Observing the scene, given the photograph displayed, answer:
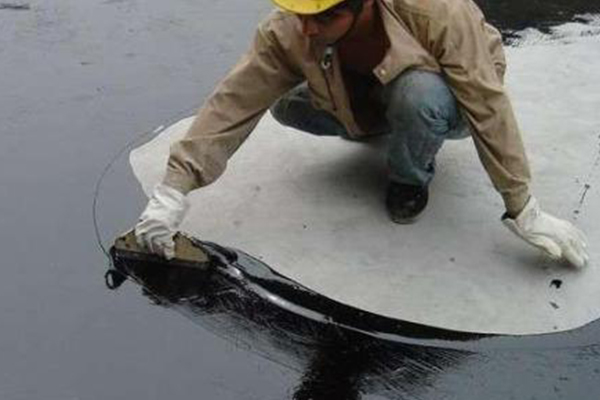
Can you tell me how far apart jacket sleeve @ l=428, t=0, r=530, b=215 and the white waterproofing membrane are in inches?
11.1

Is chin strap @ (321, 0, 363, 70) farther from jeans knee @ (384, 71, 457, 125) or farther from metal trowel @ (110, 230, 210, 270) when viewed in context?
metal trowel @ (110, 230, 210, 270)

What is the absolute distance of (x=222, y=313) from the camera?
2.65m

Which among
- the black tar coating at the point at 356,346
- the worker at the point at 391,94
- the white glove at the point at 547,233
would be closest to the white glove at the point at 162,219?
the worker at the point at 391,94

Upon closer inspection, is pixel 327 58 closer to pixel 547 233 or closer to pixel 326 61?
pixel 326 61

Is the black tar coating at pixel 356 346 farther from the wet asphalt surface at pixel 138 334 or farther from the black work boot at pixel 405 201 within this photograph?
the black work boot at pixel 405 201

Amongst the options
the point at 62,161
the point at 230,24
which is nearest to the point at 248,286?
the point at 62,161

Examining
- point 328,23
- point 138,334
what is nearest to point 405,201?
point 328,23

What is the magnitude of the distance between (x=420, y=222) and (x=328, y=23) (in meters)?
0.77

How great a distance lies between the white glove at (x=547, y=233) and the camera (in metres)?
2.69

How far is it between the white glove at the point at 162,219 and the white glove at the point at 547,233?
100 cm

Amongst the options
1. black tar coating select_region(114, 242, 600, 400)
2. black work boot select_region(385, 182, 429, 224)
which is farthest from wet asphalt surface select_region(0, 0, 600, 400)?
black work boot select_region(385, 182, 429, 224)

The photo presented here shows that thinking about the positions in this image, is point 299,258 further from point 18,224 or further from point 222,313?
point 18,224

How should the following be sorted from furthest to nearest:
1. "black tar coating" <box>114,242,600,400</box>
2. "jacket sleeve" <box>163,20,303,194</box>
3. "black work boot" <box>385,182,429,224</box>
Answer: "black work boot" <box>385,182,429,224</box> < "jacket sleeve" <box>163,20,303,194</box> < "black tar coating" <box>114,242,600,400</box>

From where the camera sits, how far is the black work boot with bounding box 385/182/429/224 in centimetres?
298
